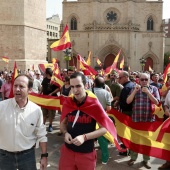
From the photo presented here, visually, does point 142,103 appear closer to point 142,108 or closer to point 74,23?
point 142,108

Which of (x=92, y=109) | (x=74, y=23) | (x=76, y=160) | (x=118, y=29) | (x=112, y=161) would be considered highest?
(x=74, y=23)

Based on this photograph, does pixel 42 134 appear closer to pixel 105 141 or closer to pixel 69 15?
pixel 105 141

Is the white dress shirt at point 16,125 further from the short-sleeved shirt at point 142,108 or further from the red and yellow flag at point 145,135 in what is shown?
the short-sleeved shirt at point 142,108

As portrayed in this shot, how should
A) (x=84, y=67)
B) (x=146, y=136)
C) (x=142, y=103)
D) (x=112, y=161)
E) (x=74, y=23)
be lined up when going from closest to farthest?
(x=146, y=136) → (x=142, y=103) → (x=112, y=161) → (x=84, y=67) → (x=74, y=23)

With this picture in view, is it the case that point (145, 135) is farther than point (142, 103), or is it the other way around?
point (142, 103)

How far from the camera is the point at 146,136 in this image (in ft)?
16.3

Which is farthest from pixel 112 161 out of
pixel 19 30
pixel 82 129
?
pixel 19 30

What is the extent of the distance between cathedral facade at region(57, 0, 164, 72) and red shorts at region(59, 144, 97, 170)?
130 ft

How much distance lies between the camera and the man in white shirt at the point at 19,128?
2.97 meters

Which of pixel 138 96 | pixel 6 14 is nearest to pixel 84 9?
pixel 6 14

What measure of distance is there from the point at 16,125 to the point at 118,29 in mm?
41752

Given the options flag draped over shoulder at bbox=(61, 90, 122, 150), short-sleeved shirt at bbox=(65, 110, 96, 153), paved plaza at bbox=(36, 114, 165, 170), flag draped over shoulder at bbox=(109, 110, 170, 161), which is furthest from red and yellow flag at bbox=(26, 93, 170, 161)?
short-sleeved shirt at bbox=(65, 110, 96, 153)

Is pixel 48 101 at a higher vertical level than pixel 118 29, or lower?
lower

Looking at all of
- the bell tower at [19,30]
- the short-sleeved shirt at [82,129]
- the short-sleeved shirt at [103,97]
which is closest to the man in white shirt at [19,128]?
the short-sleeved shirt at [82,129]
